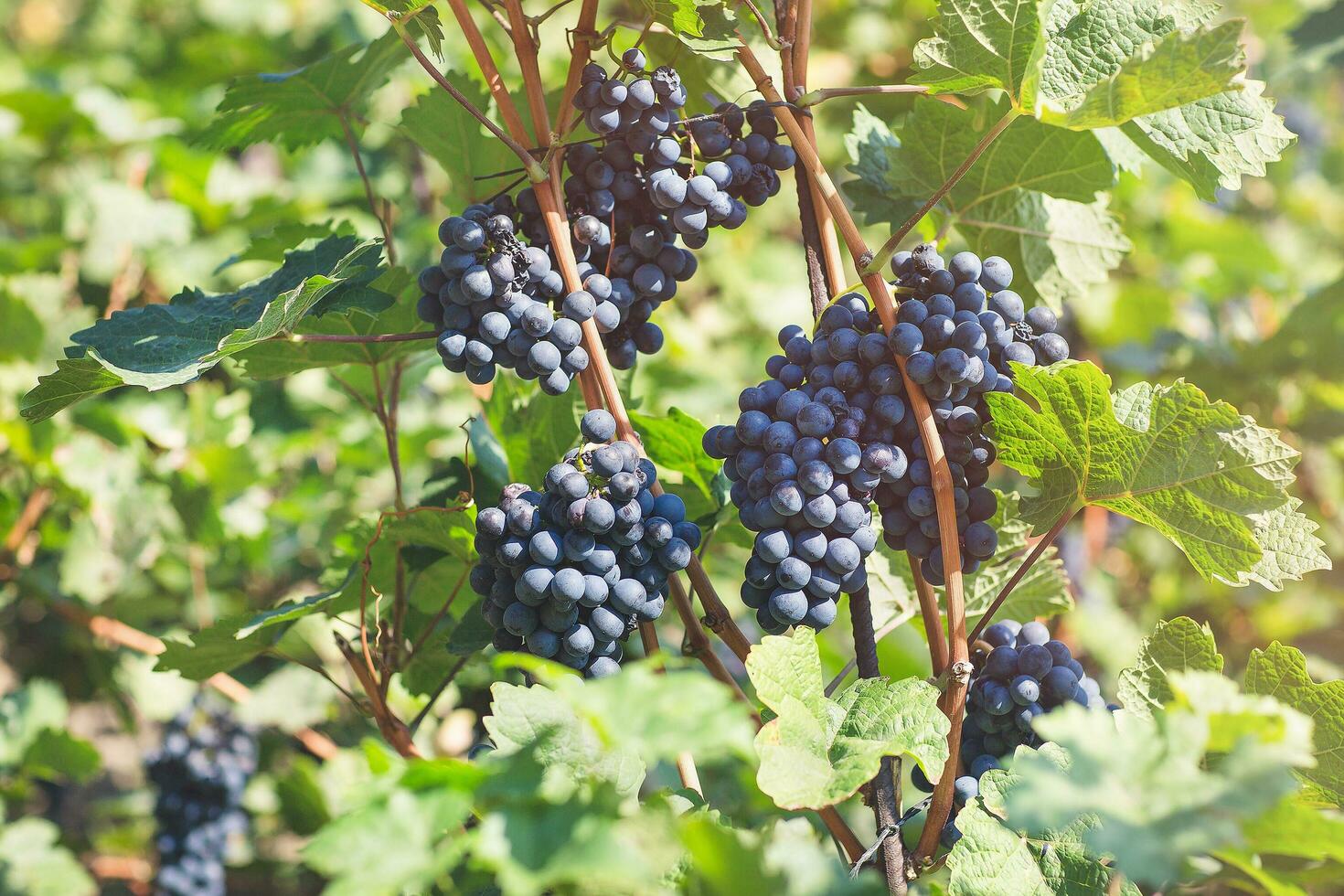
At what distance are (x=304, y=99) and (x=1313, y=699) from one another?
47.5 inches

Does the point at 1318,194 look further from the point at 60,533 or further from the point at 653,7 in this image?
the point at 60,533

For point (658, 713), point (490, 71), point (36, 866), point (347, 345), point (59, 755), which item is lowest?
point (36, 866)

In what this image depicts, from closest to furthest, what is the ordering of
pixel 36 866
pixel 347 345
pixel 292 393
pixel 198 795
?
pixel 347 345 < pixel 36 866 < pixel 198 795 < pixel 292 393

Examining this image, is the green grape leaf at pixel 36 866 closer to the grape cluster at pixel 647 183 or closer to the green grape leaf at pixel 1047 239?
the grape cluster at pixel 647 183

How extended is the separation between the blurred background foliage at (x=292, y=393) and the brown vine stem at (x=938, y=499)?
0.24 metres

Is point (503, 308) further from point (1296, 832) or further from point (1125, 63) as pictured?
point (1296, 832)

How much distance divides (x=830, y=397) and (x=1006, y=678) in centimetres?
30

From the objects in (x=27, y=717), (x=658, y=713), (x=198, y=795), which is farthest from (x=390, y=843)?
(x=27, y=717)

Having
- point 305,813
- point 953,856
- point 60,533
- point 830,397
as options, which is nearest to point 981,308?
point 830,397

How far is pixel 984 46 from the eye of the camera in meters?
0.86

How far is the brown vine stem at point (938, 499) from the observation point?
819mm

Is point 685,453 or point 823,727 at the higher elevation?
point 685,453

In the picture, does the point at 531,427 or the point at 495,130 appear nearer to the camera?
the point at 495,130

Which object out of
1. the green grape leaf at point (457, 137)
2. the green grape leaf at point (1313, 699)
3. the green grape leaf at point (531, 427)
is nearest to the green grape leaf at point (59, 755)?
the green grape leaf at point (531, 427)
